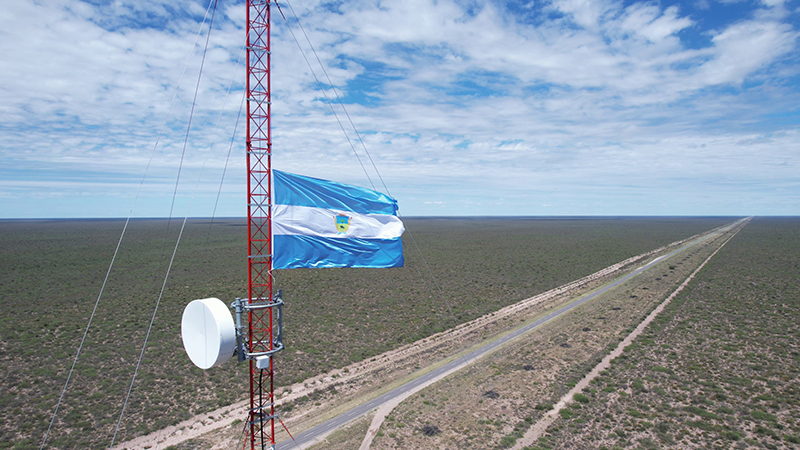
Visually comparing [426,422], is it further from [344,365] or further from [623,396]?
[623,396]

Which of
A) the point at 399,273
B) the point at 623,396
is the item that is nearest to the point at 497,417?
the point at 623,396

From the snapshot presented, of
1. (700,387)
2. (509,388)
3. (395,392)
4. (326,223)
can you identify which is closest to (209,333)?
(326,223)

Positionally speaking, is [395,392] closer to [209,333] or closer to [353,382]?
[353,382]

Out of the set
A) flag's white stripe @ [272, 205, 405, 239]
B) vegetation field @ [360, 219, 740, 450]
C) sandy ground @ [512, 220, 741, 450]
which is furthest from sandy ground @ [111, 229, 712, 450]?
flag's white stripe @ [272, 205, 405, 239]

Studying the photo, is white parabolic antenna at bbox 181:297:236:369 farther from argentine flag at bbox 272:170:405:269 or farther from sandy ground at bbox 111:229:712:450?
sandy ground at bbox 111:229:712:450

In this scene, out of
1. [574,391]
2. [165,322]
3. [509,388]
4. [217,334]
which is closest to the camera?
[217,334]
